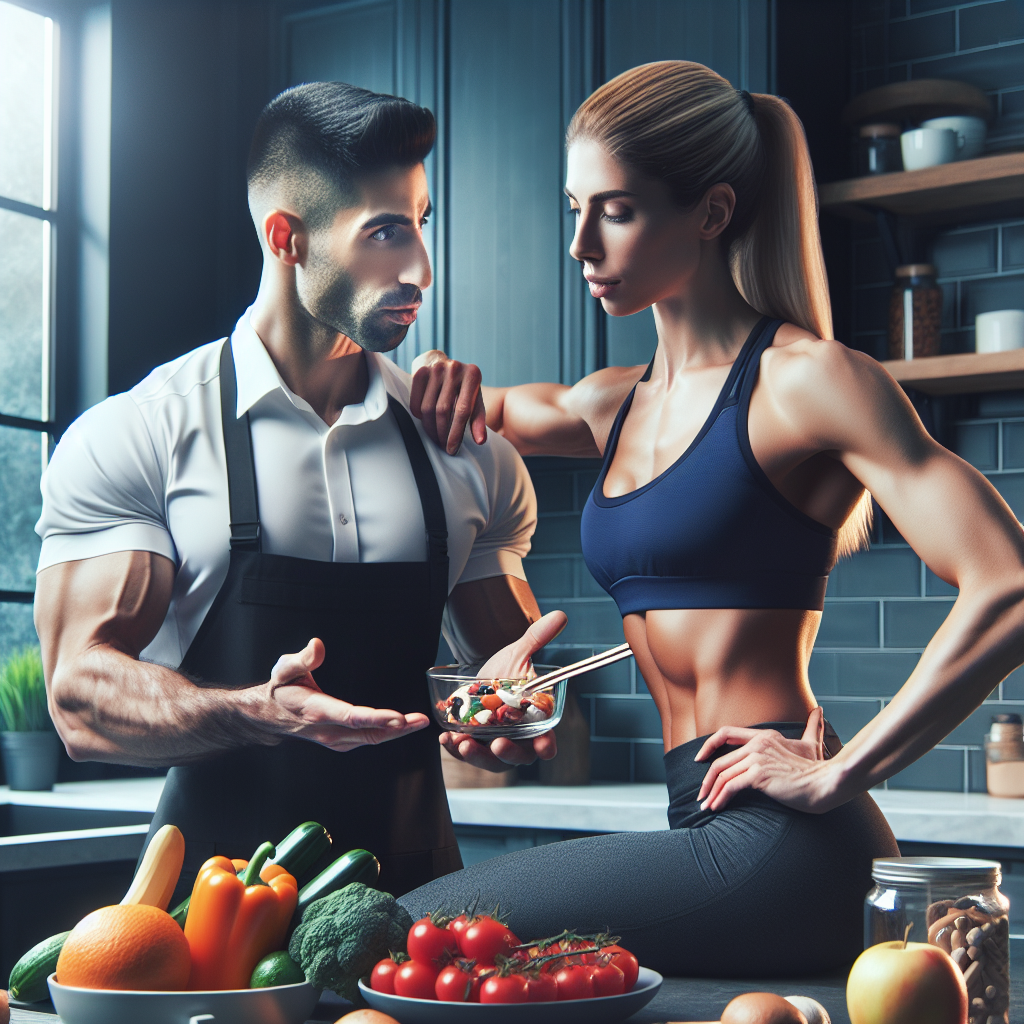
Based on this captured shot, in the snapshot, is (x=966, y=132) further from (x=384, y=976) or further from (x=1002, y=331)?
(x=384, y=976)

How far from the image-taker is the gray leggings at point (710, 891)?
4.43ft

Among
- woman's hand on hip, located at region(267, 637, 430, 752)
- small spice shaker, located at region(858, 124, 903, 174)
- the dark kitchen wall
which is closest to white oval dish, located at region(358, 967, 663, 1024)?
woman's hand on hip, located at region(267, 637, 430, 752)

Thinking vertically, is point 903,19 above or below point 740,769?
above

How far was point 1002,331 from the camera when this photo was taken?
2.75 metres

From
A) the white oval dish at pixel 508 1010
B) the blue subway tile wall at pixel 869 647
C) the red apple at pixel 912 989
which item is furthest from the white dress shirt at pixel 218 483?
the blue subway tile wall at pixel 869 647

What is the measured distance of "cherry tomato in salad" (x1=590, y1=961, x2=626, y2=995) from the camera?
3.05 ft

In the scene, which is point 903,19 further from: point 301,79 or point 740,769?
point 740,769

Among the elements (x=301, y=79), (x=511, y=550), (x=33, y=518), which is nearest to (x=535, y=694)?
(x=511, y=550)

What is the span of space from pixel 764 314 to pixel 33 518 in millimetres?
2276

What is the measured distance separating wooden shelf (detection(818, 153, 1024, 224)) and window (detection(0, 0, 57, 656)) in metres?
1.96

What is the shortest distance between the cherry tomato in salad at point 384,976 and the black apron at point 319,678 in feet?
2.23

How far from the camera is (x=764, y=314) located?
64.6 inches

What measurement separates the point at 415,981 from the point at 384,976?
0.09ft

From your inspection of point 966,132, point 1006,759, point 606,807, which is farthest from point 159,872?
point 966,132
